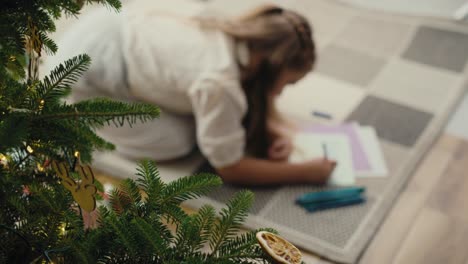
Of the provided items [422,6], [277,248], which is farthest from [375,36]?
[277,248]

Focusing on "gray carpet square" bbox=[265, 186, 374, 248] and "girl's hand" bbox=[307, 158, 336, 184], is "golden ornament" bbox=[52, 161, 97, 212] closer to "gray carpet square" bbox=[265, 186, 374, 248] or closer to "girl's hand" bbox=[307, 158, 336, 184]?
"gray carpet square" bbox=[265, 186, 374, 248]

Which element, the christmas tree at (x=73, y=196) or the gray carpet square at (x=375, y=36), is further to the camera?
the gray carpet square at (x=375, y=36)

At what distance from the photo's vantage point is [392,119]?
224cm

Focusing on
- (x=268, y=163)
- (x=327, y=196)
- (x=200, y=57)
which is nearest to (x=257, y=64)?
(x=200, y=57)

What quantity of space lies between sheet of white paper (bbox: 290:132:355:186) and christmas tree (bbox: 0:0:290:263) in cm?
119

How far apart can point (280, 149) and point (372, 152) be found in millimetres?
319

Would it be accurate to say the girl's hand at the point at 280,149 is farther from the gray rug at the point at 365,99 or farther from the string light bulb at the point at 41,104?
the string light bulb at the point at 41,104

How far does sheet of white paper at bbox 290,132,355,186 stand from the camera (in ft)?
6.58

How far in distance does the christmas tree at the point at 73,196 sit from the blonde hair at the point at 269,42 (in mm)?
984

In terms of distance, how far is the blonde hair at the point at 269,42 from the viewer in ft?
5.87

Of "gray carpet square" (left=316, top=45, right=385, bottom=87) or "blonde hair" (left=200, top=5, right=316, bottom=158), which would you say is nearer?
"blonde hair" (left=200, top=5, right=316, bottom=158)

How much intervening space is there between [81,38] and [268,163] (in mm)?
684

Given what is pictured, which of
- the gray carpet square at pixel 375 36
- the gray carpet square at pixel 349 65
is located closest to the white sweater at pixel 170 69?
the gray carpet square at pixel 349 65

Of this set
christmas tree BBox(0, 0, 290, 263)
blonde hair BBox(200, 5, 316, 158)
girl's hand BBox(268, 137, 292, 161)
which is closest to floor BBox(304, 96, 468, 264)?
girl's hand BBox(268, 137, 292, 161)
